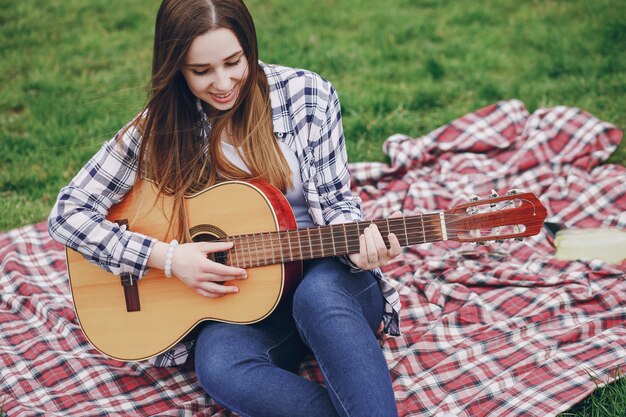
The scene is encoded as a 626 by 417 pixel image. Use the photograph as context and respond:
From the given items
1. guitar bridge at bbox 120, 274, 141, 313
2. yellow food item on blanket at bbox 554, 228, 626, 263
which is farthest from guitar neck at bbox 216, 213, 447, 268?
yellow food item on blanket at bbox 554, 228, 626, 263

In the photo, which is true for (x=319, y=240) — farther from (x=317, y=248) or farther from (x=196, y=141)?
(x=196, y=141)

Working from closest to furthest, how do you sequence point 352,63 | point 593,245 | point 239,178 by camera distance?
point 239,178, point 593,245, point 352,63

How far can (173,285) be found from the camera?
108 inches

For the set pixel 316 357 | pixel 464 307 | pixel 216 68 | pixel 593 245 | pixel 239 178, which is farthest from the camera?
pixel 593 245

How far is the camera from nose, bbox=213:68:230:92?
254 centimetres

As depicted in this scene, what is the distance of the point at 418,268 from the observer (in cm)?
345

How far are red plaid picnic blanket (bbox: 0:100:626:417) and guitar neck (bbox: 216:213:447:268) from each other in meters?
0.59

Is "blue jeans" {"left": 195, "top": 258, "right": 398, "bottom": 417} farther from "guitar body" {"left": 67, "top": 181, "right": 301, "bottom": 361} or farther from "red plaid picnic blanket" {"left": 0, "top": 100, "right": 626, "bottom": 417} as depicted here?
"red plaid picnic blanket" {"left": 0, "top": 100, "right": 626, "bottom": 417}

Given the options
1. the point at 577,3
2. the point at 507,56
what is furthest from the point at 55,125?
the point at 577,3

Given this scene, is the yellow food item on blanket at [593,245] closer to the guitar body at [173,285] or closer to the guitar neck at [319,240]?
A: the guitar neck at [319,240]

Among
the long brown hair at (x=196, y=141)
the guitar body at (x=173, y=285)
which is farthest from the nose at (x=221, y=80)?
the guitar body at (x=173, y=285)

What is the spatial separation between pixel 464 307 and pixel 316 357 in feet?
3.32

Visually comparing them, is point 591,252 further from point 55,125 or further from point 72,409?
point 55,125

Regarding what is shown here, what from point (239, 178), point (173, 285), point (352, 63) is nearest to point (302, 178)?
point (239, 178)
